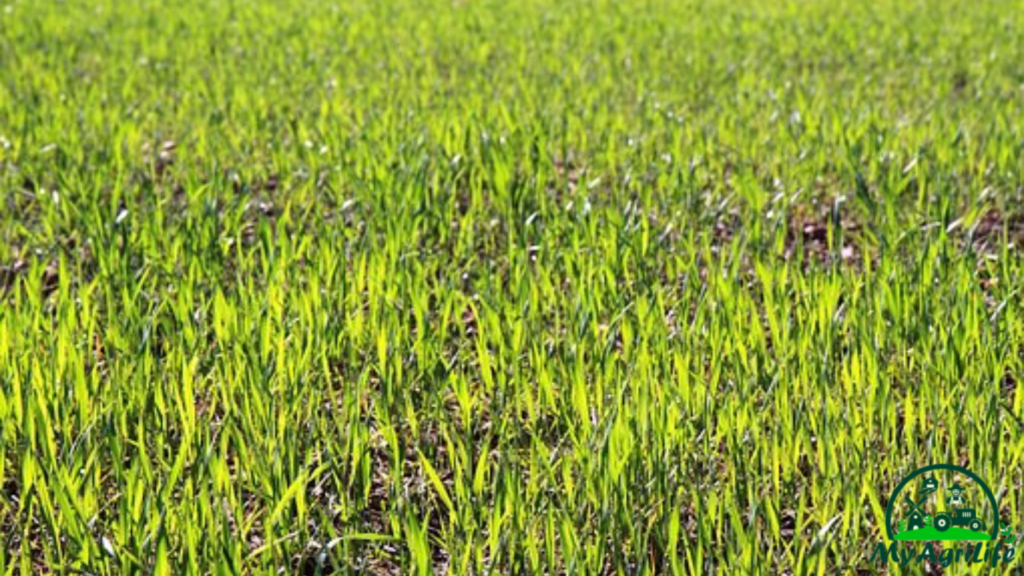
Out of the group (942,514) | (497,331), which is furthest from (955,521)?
(497,331)

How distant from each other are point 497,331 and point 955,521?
4.15 feet

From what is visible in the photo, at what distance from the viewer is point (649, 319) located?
10.6ft

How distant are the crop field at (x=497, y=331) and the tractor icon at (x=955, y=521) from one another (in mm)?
124

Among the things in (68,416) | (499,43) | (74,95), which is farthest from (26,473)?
(499,43)

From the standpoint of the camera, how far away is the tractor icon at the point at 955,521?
2.38 metres

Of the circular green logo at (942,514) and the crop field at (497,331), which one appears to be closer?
the circular green logo at (942,514)

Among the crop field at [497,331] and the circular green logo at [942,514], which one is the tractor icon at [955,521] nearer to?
the circular green logo at [942,514]

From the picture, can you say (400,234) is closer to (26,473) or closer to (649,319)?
(649,319)

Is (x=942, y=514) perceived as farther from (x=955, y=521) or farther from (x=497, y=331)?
(x=497, y=331)

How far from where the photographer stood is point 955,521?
2381mm

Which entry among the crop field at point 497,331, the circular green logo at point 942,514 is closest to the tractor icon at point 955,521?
the circular green logo at point 942,514

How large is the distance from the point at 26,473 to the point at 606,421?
1.24m

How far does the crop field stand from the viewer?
8.10ft

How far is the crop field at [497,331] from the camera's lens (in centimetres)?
247
